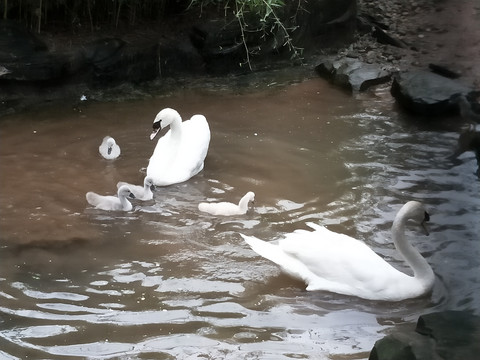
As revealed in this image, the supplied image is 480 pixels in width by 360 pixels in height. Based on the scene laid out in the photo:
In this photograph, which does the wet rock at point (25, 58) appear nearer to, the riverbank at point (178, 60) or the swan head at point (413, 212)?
the riverbank at point (178, 60)

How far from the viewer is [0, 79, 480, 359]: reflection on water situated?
379cm

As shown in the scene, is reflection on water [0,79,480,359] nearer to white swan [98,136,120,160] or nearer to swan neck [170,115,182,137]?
white swan [98,136,120,160]

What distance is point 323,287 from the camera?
4176mm

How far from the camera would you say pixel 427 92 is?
6805mm

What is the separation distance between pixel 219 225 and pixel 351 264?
111 cm

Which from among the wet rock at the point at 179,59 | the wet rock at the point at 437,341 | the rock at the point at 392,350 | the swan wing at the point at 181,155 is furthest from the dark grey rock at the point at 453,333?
the wet rock at the point at 179,59

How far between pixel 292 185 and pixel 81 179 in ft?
4.85

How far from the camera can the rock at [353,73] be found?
759 cm

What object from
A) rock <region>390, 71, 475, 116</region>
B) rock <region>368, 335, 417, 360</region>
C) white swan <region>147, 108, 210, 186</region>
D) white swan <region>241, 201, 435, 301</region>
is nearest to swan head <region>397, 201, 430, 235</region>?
white swan <region>241, 201, 435, 301</region>

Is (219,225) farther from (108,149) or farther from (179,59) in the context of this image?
(179,59)

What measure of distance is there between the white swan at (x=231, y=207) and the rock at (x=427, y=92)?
2.28 metres

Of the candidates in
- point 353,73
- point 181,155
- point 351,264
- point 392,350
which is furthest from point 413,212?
point 353,73

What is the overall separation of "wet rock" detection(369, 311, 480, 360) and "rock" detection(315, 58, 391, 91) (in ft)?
15.1

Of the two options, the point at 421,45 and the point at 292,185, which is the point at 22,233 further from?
the point at 421,45
